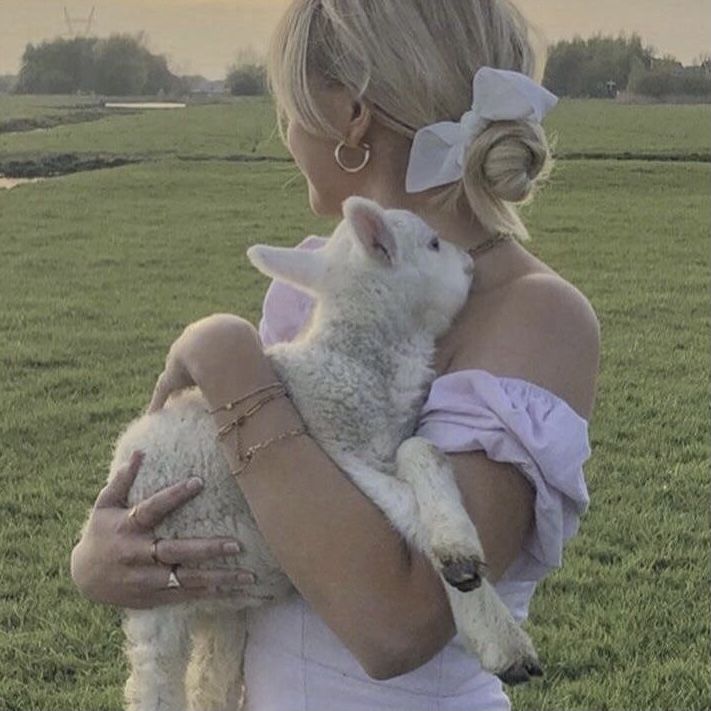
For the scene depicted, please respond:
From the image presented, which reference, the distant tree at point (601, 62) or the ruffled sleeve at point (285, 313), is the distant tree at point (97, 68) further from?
the ruffled sleeve at point (285, 313)

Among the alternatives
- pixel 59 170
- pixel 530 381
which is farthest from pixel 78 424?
pixel 59 170

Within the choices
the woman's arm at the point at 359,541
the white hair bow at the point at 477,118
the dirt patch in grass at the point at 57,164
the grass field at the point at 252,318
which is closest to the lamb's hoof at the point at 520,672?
the woman's arm at the point at 359,541

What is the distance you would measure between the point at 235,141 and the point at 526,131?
101 feet

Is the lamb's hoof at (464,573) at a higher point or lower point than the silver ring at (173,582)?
higher

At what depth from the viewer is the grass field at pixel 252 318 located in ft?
15.9

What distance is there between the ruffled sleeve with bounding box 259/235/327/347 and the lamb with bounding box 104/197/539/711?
0.53ft

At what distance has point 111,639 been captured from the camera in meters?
4.98

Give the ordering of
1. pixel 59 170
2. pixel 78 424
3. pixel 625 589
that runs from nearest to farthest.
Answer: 1. pixel 625 589
2. pixel 78 424
3. pixel 59 170

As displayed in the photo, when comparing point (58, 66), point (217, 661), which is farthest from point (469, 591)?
point (58, 66)

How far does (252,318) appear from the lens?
10.3 meters

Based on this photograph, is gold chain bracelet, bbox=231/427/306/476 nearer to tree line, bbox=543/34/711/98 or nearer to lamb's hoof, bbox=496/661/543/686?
lamb's hoof, bbox=496/661/543/686

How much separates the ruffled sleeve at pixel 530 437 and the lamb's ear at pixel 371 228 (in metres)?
0.51

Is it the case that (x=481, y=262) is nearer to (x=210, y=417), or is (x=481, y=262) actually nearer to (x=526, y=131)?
(x=526, y=131)

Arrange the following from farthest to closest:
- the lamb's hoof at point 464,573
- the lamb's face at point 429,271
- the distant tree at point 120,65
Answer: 1. the distant tree at point 120,65
2. the lamb's face at point 429,271
3. the lamb's hoof at point 464,573
